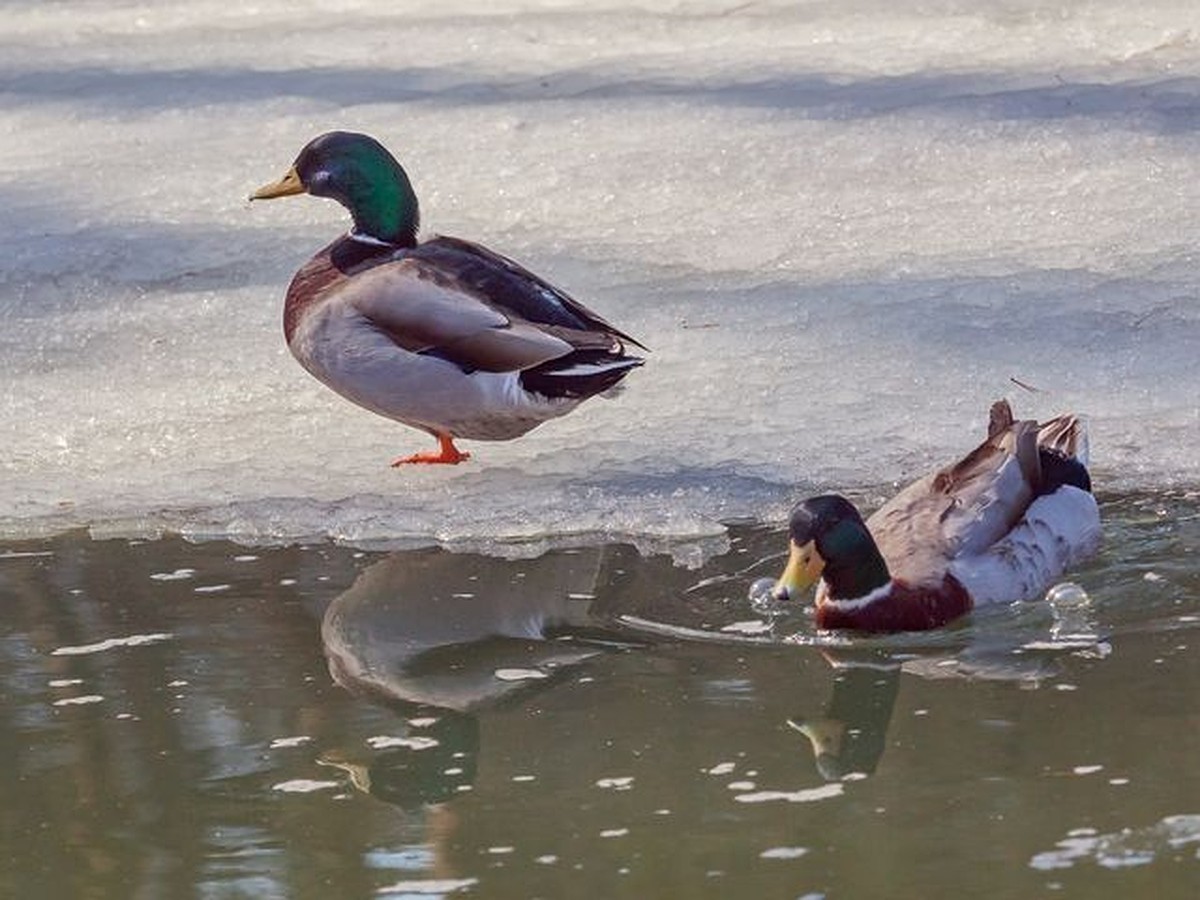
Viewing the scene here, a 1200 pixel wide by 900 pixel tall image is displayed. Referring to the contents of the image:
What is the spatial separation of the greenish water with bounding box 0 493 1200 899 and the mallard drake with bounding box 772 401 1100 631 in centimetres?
8

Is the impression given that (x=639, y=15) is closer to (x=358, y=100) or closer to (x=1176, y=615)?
(x=358, y=100)

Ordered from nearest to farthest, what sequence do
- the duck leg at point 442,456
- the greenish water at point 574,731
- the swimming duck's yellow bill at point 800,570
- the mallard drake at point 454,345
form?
1. the greenish water at point 574,731
2. the swimming duck's yellow bill at point 800,570
3. the mallard drake at point 454,345
4. the duck leg at point 442,456

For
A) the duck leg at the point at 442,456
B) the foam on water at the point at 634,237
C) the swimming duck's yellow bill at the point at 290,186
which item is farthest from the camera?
the swimming duck's yellow bill at the point at 290,186

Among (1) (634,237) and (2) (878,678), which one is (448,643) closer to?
(2) (878,678)

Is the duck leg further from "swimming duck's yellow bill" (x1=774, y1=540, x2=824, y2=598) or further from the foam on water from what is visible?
"swimming duck's yellow bill" (x1=774, y1=540, x2=824, y2=598)

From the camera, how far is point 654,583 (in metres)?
5.23

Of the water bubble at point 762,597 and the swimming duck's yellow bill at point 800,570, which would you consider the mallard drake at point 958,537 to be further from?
the water bubble at point 762,597

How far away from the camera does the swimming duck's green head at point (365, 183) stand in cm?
662

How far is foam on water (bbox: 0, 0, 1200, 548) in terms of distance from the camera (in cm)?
606

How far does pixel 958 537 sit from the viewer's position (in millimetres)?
5254

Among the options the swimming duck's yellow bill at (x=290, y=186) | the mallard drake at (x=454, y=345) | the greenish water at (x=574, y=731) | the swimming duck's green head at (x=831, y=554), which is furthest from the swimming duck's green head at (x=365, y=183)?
the swimming duck's green head at (x=831, y=554)

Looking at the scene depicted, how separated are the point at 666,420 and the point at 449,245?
69 centimetres

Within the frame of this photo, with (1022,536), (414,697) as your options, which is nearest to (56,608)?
(414,697)

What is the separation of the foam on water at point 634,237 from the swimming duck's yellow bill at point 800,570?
26.8 inches
